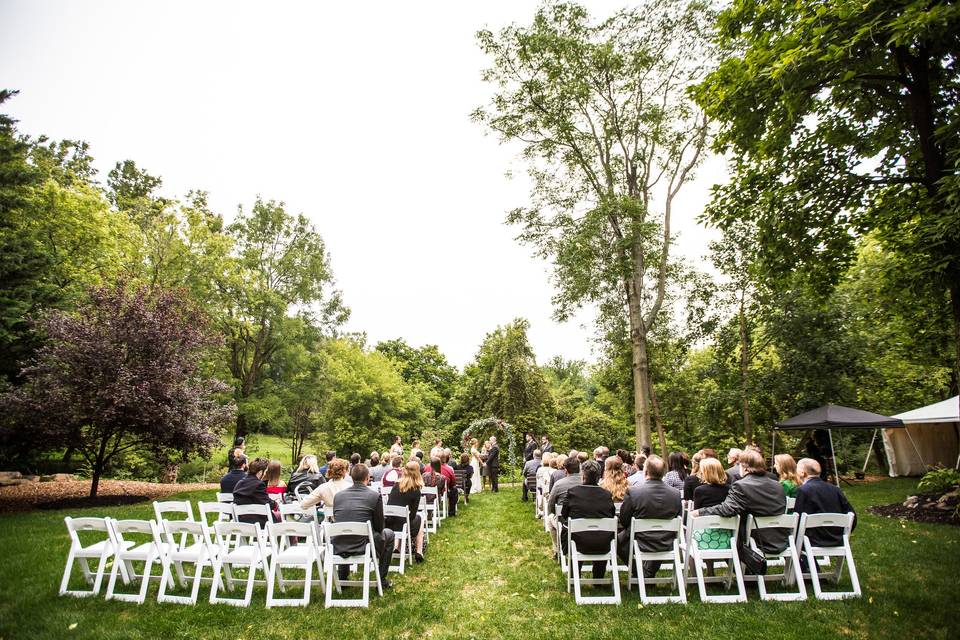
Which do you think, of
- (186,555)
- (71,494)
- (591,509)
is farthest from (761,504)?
(71,494)

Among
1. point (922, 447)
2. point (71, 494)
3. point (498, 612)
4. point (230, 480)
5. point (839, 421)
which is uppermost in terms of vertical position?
point (839, 421)

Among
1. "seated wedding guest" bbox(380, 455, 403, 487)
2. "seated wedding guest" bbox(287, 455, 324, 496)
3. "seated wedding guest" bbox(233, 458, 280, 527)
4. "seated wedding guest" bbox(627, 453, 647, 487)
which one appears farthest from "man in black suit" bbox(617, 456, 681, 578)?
"seated wedding guest" bbox(287, 455, 324, 496)

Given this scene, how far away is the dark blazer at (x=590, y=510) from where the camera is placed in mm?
5270

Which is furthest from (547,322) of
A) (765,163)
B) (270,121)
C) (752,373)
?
(270,121)

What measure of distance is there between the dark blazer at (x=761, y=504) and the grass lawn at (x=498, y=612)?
60 centimetres

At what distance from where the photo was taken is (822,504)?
521 centimetres

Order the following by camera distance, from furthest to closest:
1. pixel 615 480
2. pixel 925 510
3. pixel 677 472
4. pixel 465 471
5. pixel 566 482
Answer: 1. pixel 465 471
2. pixel 925 510
3. pixel 677 472
4. pixel 566 482
5. pixel 615 480

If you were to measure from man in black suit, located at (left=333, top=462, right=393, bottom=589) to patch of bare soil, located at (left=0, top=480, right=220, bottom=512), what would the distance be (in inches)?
373

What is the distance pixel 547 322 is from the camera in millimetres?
16984

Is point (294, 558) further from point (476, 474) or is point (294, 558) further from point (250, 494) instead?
point (476, 474)

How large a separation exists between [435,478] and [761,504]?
5989 millimetres

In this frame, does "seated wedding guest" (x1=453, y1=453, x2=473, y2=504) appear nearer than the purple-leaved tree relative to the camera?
No

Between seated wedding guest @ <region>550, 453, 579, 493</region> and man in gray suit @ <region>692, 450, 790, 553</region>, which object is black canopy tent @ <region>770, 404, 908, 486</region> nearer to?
Answer: seated wedding guest @ <region>550, 453, 579, 493</region>

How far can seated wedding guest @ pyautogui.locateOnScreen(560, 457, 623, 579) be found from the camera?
527 cm
